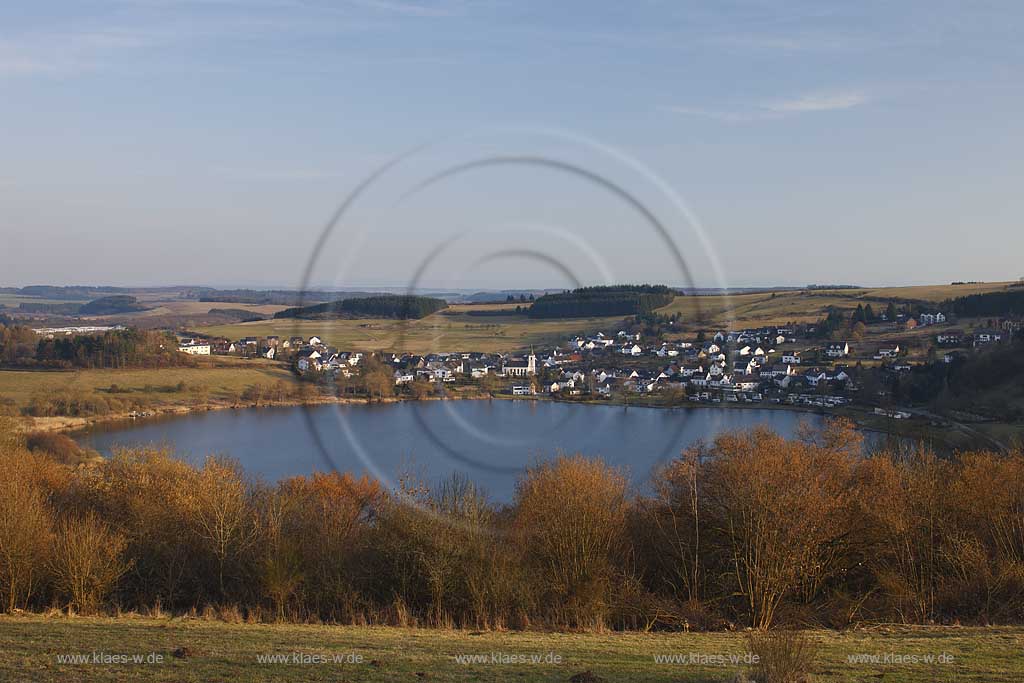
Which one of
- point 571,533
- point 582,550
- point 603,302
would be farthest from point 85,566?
point 603,302

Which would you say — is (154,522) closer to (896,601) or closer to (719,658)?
(719,658)

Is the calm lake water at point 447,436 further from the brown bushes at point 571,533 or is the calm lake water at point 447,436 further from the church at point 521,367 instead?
the brown bushes at point 571,533

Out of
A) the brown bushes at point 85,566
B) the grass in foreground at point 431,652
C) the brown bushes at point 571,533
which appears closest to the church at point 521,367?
the brown bushes at point 571,533

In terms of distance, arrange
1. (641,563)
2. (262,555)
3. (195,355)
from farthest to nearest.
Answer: (195,355)
(641,563)
(262,555)

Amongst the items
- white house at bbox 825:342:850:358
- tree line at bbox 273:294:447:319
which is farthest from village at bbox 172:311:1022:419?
tree line at bbox 273:294:447:319

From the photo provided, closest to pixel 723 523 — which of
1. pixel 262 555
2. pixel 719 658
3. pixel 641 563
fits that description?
pixel 641 563

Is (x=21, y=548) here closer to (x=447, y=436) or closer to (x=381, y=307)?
(x=381, y=307)
